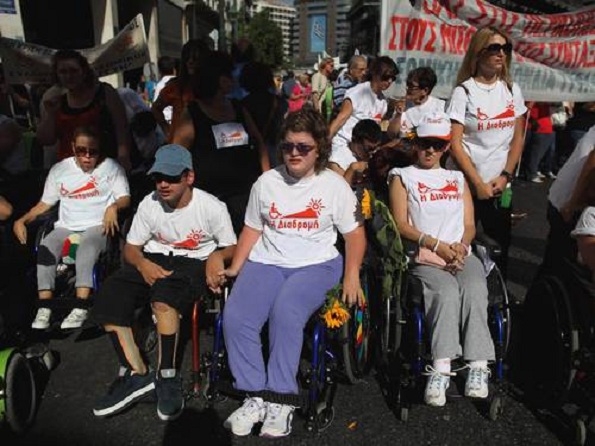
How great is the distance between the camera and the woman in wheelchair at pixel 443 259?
2533 mm

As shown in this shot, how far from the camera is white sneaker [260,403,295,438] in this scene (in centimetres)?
242

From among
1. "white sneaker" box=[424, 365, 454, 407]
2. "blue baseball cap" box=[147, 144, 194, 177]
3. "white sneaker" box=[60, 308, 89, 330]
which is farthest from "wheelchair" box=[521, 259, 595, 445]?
"white sneaker" box=[60, 308, 89, 330]

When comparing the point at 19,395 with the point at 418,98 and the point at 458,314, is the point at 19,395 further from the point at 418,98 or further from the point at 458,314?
the point at 418,98

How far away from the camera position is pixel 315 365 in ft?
7.97

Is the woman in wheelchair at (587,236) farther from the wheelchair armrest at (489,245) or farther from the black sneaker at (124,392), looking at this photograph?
the black sneaker at (124,392)

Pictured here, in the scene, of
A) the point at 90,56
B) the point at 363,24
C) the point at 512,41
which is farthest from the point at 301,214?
the point at 363,24

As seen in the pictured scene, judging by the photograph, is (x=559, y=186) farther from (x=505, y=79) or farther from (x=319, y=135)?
(x=319, y=135)

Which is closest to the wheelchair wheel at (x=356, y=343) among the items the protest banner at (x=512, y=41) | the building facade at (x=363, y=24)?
the protest banner at (x=512, y=41)

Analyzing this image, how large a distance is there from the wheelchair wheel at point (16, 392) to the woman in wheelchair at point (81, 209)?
2.14 ft

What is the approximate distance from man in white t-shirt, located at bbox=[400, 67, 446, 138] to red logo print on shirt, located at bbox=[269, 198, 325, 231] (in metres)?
1.52

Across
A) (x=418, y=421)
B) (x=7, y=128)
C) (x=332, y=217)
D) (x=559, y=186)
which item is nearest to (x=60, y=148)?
(x=7, y=128)

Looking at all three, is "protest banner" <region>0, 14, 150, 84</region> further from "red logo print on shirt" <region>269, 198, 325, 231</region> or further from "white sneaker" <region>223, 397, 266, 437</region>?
"white sneaker" <region>223, 397, 266, 437</region>

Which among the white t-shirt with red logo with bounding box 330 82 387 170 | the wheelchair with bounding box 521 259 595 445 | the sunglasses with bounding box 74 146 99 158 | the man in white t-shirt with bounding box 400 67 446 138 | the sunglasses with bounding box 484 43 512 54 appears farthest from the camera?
the white t-shirt with red logo with bounding box 330 82 387 170

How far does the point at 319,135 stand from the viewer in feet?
8.91
